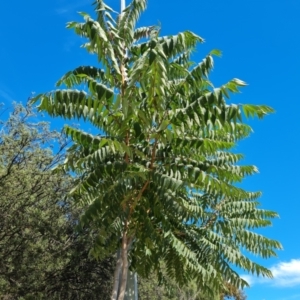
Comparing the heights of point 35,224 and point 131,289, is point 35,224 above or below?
above

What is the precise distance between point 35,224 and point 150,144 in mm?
8419

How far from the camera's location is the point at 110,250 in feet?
30.7

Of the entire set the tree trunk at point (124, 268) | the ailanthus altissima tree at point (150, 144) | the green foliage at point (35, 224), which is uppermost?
the green foliage at point (35, 224)

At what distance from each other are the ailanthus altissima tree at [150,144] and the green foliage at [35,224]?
6.06 m

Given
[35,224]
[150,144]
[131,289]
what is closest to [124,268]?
[131,289]

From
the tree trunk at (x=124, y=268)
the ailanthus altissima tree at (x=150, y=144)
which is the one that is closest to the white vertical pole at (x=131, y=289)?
the ailanthus altissima tree at (x=150, y=144)

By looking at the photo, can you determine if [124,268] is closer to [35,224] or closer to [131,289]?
[131,289]

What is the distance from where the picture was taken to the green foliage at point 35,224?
48.4 feet

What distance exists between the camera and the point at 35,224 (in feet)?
50.0

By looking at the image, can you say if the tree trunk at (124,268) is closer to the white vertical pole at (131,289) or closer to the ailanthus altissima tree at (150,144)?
the ailanthus altissima tree at (150,144)

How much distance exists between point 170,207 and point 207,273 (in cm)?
192

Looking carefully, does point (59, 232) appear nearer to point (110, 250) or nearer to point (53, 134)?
point (53, 134)

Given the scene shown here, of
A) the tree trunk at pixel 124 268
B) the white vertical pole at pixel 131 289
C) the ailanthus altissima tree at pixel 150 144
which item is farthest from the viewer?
the white vertical pole at pixel 131 289

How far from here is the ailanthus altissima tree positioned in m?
7.44
